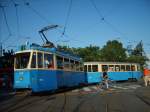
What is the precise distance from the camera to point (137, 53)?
92.8 m

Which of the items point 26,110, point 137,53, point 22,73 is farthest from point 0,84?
point 137,53

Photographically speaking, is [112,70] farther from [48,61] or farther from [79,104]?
[79,104]

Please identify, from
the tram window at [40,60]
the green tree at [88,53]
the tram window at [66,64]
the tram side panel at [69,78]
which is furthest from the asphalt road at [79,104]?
the green tree at [88,53]

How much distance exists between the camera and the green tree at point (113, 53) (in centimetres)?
8062

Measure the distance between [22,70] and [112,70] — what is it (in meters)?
19.1

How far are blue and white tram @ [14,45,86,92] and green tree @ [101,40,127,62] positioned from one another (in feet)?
200

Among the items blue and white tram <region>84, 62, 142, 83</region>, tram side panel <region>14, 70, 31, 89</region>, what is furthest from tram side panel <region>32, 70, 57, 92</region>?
blue and white tram <region>84, 62, 142, 83</region>

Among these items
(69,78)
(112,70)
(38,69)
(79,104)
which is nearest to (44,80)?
(38,69)

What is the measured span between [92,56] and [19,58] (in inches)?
2496

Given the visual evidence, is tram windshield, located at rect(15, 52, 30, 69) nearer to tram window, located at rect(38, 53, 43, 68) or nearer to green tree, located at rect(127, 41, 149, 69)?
tram window, located at rect(38, 53, 43, 68)

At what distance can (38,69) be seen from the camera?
1666cm

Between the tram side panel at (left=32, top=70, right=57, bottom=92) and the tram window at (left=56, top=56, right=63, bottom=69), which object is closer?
the tram side panel at (left=32, top=70, right=57, bottom=92)

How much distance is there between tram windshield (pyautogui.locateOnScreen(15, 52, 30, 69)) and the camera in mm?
17000

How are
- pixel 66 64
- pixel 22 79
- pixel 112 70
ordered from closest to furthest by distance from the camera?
pixel 22 79
pixel 66 64
pixel 112 70
